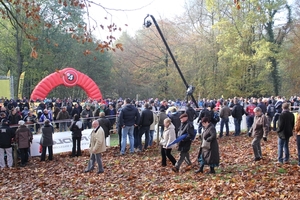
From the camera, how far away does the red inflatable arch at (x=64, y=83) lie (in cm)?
3272

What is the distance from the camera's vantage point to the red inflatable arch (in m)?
32.7

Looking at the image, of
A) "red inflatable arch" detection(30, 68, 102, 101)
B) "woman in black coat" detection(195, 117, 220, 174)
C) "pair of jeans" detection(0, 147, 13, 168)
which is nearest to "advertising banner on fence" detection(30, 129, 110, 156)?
"pair of jeans" detection(0, 147, 13, 168)

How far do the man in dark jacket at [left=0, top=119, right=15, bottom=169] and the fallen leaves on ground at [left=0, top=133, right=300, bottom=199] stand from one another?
0.58m

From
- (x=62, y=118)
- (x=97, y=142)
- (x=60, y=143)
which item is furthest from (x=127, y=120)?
(x=62, y=118)

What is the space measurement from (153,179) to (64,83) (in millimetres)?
25713

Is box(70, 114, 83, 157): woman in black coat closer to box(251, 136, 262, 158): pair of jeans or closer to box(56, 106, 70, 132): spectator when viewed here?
box(56, 106, 70, 132): spectator

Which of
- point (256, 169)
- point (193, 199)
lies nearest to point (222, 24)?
point (256, 169)

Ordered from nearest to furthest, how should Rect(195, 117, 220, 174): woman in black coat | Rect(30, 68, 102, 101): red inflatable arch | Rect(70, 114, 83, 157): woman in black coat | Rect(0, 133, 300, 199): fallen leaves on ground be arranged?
Rect(0, 133, 300, 199): fallen leaves on ground → Rect(195, 117, 220, 174): woman in black coat → Rect(70, 114, 83, 157): woman in black coat → Rect(30, 68, 102, 101): red inflatable arch

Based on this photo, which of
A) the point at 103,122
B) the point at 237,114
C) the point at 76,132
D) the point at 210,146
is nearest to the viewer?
the point at 210,146

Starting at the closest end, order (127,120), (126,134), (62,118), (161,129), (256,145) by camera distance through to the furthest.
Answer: (256,145)
(127,120)
(126,134)
(161,129)
(62,118)

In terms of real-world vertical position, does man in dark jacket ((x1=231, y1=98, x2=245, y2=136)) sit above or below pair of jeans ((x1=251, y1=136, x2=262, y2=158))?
above

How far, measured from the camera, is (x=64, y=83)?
3391cm

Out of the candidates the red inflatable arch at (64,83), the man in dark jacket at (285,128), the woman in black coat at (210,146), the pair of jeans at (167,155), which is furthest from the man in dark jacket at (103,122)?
the red inflatable arch at (64,83)

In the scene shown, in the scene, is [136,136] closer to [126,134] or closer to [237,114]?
[126,134]
